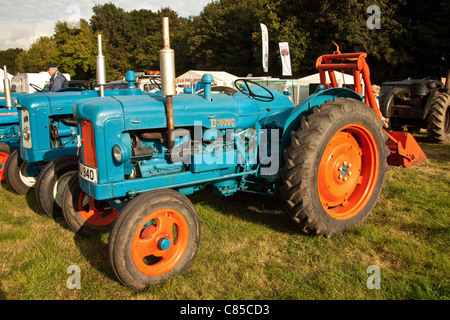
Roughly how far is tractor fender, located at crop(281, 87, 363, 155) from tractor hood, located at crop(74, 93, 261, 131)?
1.28 ft

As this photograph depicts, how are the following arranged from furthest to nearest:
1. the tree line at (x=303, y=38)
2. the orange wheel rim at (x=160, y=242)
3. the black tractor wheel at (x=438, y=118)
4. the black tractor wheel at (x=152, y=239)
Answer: the tree line at (x=303, y=38) < the black tractor wheel at (x=438, y=118) < the orange wheel rim at (x=160, y=242) < the black tractor wheel at (x=152, y=239)

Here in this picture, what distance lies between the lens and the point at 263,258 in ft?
10.4

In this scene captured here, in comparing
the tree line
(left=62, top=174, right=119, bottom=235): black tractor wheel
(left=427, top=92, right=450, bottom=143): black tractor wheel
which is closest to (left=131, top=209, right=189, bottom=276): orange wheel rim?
(left=62, top=174, right=119, bottom=235): black tractor wheel

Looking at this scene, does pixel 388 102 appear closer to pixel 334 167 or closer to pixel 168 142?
pixel 334 167

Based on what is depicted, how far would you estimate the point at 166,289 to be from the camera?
2.68m

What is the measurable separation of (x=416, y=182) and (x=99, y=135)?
4.40m

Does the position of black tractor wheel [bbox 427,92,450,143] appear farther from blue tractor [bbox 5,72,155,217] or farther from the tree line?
the tree line

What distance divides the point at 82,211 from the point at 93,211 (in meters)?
0.11

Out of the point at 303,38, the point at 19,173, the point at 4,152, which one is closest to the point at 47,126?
the point at 19,173

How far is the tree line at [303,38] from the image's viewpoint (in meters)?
21.0

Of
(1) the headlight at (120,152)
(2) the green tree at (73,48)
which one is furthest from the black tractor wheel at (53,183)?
→ (2) the green tree at (73,48)

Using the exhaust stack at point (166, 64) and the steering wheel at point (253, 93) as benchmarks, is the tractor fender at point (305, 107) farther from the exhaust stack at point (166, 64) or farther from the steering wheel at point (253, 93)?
the exhaust stack at point (166, 64)

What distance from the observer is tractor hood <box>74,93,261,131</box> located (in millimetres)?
2906

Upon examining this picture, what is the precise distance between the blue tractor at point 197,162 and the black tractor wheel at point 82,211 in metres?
0.01
